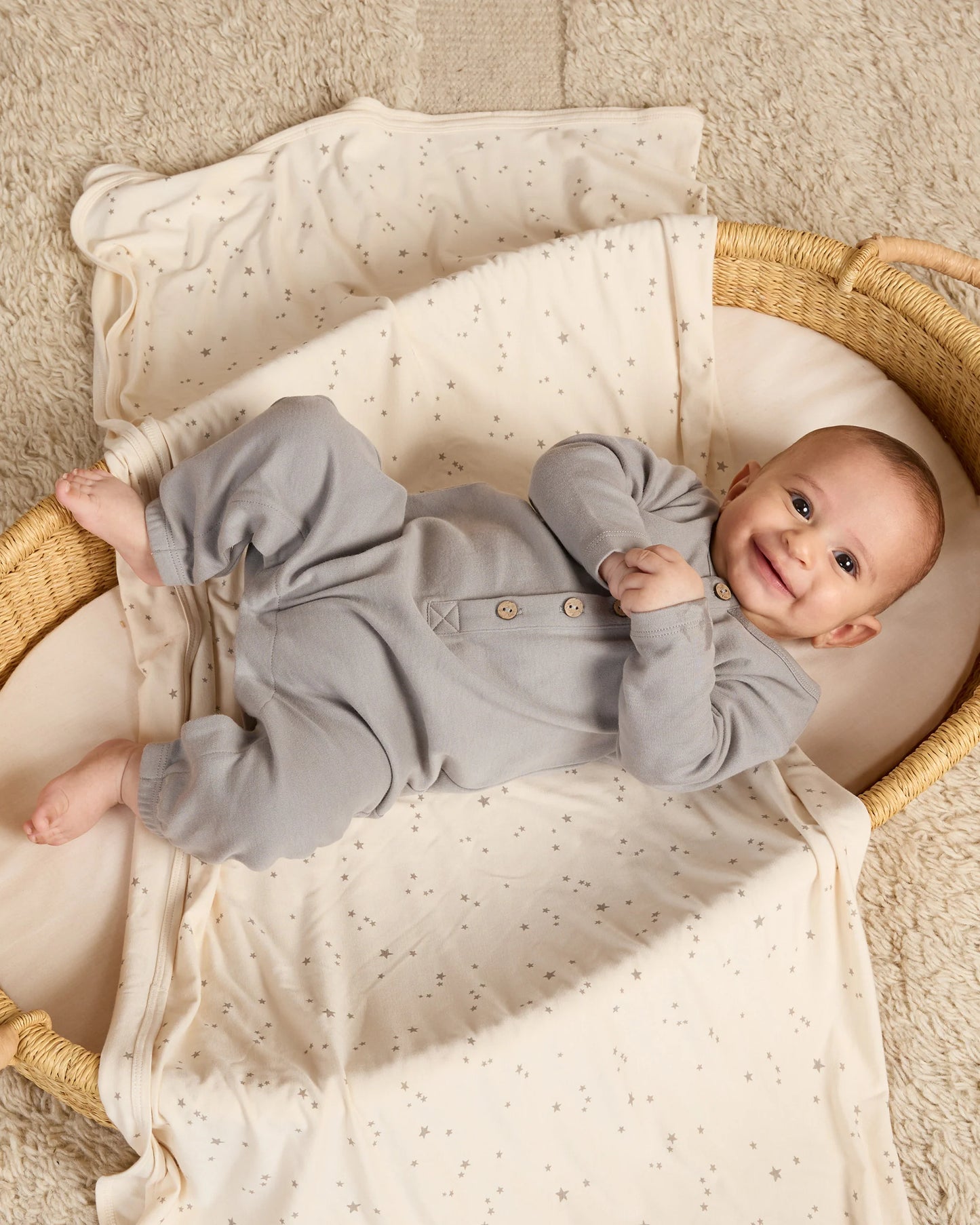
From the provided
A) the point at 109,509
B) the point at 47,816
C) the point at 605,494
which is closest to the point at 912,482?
the point at 605,494

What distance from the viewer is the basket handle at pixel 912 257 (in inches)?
57.6

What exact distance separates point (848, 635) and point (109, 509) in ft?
3.04

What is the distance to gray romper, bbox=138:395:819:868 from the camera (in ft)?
3.66

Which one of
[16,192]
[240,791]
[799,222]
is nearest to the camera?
[240,791]

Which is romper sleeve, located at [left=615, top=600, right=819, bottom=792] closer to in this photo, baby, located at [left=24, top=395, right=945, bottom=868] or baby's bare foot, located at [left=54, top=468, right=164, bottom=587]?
baby, located at [left=24, top=395, right=945, bottom=868]

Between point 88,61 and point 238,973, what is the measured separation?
4.83ft

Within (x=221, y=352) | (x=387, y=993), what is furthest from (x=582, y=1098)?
(x=221, y=352)

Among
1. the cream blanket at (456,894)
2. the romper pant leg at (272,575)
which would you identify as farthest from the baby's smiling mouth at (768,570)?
the romper pant leg at (272,575)

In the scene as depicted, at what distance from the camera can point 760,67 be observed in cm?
191

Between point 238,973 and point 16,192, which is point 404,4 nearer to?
point 16,192

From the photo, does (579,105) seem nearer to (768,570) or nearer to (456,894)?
(768,570)

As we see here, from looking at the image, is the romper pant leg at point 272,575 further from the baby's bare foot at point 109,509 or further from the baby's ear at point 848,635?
the baby's ear at point 848,635

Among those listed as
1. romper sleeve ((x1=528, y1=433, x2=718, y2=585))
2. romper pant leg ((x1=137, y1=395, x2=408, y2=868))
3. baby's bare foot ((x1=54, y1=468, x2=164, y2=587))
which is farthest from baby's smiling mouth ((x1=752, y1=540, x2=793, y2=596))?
baby's bare foot ((x1=54, y1=468, x2=164, y2=587))

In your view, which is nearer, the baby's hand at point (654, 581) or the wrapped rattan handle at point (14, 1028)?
the wrapped rattan handle at point (14, 1028)
